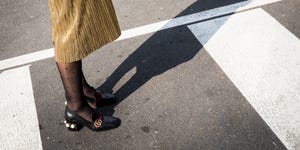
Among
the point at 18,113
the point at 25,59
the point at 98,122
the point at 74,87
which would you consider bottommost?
the point at 25,59

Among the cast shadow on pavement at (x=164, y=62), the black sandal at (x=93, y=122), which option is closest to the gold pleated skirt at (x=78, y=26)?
the black sandal at (x=93, y=122)

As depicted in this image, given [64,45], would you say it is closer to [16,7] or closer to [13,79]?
[13,79]

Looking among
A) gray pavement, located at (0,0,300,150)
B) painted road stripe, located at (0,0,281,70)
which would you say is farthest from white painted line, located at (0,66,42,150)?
painted road stripe, located at (0,0,281,70)

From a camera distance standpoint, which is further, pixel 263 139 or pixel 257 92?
pixel 257 92

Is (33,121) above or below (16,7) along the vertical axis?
above

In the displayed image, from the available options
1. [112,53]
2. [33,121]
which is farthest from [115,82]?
[33,121]

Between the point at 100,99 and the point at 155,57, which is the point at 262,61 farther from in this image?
the point at 100,99

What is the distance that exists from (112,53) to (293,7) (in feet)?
7.16

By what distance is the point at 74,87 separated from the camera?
3002 mm

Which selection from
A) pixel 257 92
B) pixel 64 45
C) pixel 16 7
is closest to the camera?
pixel 64 45

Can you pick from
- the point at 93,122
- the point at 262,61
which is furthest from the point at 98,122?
the point at 262,61

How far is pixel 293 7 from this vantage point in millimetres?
4477

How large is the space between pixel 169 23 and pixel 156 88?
48.0 inches

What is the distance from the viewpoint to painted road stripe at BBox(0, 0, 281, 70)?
429 cm
